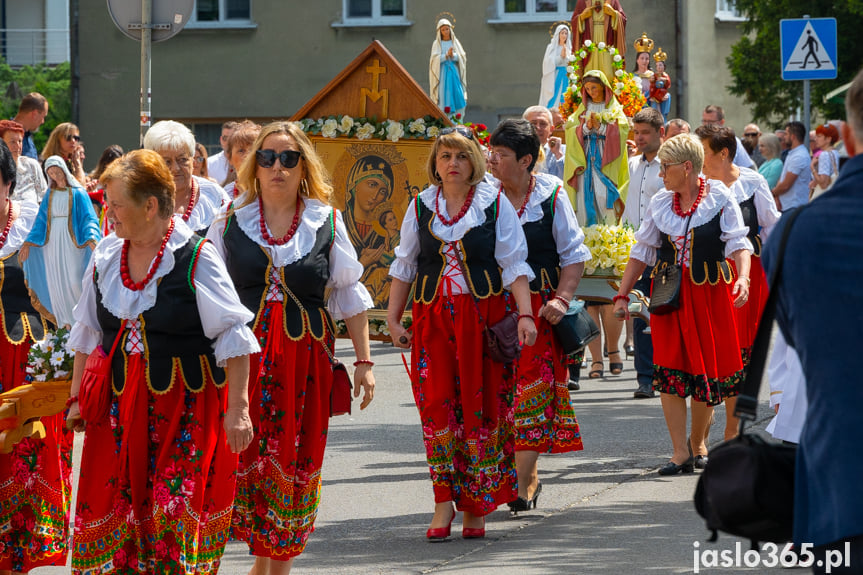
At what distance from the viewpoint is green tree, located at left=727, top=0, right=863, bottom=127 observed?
28.7 metres

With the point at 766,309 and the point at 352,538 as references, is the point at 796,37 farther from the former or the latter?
the point at 766,309

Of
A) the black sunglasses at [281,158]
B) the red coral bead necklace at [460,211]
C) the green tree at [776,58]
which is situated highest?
the green tree at [776,58]

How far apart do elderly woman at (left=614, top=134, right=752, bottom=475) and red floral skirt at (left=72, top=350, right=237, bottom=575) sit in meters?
4.04

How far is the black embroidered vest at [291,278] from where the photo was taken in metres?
5.84

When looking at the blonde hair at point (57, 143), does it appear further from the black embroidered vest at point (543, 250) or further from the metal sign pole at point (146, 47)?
the black embroidered vest at point (543, 250)

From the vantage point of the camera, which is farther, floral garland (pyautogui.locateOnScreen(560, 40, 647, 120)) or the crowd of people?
floral garland (pyautogui.locateOnScreen(560, 40, 647, 120))

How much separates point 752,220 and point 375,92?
258 cm

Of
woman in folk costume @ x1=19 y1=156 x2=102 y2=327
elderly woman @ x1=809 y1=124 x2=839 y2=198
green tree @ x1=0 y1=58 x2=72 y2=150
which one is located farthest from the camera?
green tree @ x1=0 y1=58 x2=72 y2=150

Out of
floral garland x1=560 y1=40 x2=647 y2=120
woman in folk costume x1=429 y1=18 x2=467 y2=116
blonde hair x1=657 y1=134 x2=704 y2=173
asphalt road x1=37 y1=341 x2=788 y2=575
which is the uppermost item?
woman in folk costume x1=429 y1=18 x2=467 y2=116

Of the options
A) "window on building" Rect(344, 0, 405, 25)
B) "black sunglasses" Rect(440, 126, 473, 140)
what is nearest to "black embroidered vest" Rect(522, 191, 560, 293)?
"black sunglasses" Rect(440, 126, 473, 140)

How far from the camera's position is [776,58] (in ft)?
97.2

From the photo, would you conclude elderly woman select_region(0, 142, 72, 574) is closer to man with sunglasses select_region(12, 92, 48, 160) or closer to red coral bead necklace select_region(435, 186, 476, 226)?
red coral bead necklace select_region(435, 186, 476, 226)

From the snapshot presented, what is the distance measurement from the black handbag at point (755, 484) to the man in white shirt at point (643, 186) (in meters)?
6.18

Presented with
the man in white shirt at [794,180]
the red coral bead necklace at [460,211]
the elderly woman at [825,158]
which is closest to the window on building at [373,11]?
the elderly woman at [825,158]
